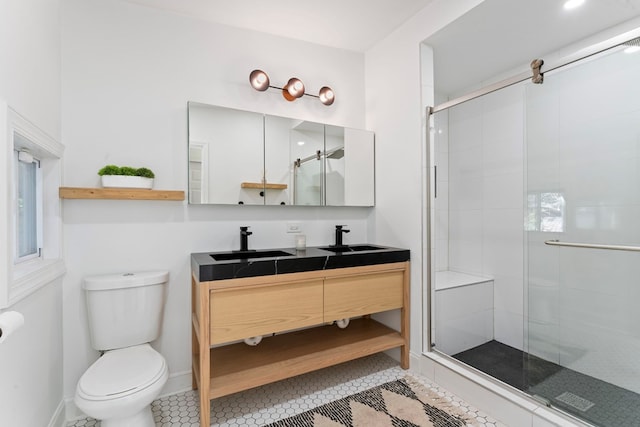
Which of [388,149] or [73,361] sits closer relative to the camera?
[73,361]

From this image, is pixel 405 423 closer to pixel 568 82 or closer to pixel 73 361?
pixel 73 361

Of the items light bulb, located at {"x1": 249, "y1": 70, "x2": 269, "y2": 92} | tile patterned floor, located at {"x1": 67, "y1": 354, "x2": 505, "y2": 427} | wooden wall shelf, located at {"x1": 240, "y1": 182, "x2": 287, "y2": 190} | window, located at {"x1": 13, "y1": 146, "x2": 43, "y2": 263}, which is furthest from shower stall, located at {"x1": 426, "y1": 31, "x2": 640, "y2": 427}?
window, located at {"x1": 13, "y1": 146, "x2": 43, "y2": 263}

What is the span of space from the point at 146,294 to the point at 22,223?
67 centimetres

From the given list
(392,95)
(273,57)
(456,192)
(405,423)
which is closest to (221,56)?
(273,57)

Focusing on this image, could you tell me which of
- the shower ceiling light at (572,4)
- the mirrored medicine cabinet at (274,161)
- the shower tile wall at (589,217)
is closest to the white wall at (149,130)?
the mirrored medicine cabinet at (274,161)

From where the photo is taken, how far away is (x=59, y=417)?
165 cm

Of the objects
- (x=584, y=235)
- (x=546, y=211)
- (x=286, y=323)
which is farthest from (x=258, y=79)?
(x=584, y=235)

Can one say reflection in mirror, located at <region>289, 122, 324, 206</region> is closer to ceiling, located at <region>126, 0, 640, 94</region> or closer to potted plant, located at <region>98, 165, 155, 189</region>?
ceiling, located at <region>126, 0, 640, 94</region>

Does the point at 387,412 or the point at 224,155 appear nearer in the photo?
the point at 387,412

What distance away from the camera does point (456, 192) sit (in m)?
2.97

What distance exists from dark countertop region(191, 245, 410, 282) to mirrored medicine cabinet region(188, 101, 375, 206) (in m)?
0.43

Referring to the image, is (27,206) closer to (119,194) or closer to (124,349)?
(119,194)

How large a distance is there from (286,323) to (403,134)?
5.22 feet

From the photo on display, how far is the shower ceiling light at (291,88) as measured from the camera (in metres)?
2.22
